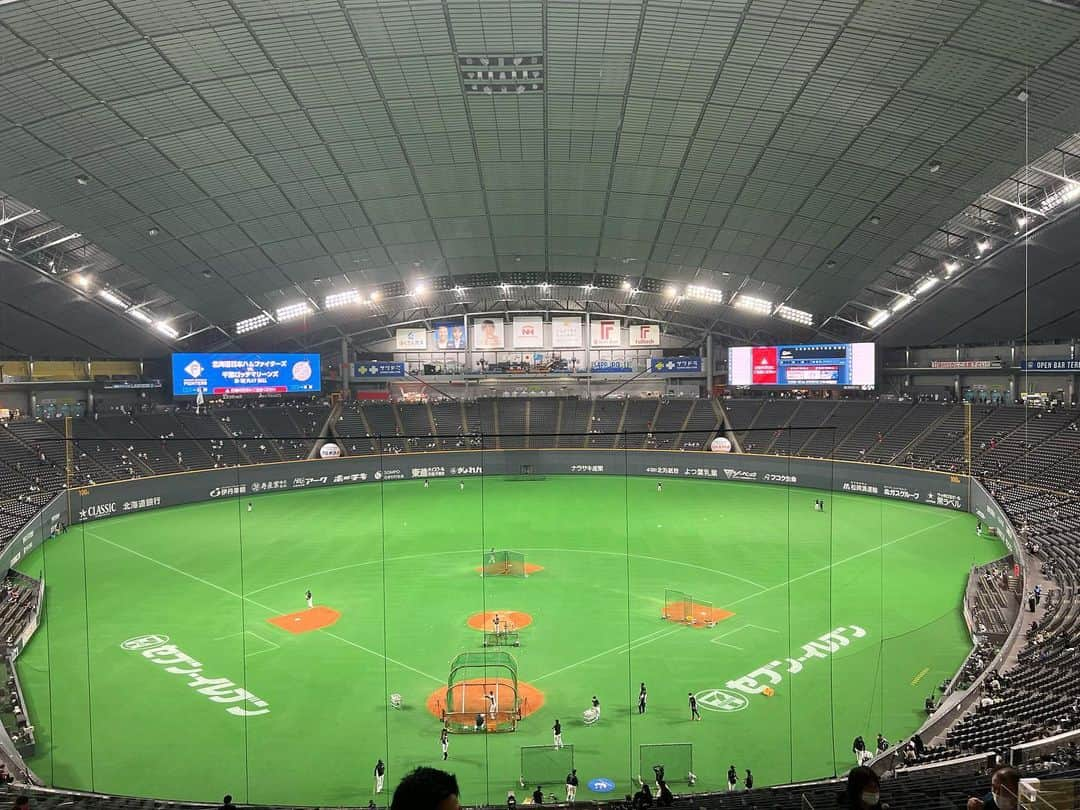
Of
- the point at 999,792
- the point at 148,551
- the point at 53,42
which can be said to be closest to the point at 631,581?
the point at 148,551

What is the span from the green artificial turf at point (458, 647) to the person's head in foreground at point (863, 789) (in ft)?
42.7

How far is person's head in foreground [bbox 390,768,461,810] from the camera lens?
2602 millimetres

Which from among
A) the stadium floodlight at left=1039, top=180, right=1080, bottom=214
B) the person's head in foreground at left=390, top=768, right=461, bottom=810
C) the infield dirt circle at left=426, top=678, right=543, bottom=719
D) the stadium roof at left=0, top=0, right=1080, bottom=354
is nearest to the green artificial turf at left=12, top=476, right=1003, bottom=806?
the infield dirt circle at left=426, top=678, right=543, bottom=719

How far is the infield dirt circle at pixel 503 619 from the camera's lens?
25.2 metres

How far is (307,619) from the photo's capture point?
2638 cm

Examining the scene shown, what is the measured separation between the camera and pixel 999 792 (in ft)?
15.4

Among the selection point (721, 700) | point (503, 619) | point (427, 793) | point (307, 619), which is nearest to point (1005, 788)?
point (427, 793)

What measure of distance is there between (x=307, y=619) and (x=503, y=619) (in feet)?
23.4

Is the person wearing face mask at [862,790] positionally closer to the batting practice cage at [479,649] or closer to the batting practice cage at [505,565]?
the batting practice cage at [479,649]

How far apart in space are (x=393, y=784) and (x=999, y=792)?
45.6 ft

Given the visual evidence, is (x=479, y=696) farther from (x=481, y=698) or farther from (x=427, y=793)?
(x=427, y=793)

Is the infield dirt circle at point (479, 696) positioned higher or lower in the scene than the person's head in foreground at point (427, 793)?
lower

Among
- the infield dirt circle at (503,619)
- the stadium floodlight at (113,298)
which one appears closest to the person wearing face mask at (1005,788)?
the infield dirt circle at (503,619)

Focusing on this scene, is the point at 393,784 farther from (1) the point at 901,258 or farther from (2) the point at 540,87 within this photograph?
(1) the point at 901,258
